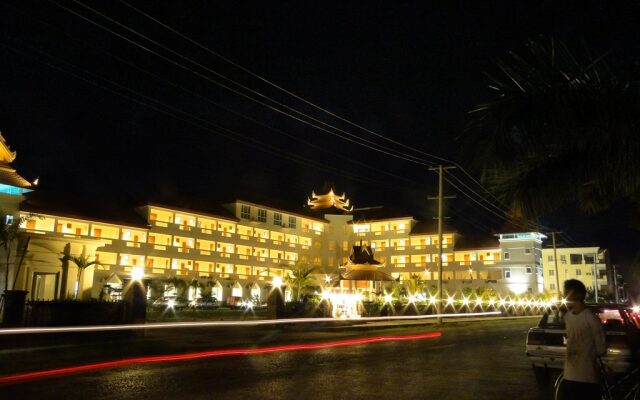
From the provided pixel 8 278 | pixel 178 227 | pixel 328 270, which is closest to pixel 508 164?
pixel 8 278

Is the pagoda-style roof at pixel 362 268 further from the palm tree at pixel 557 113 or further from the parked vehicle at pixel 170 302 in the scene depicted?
the palm tree at pixel 557 113

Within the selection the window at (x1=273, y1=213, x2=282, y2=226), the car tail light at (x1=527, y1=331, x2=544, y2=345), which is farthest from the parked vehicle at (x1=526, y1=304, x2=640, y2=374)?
the window at (x1=273, y1=213, x2=282, y2=226)

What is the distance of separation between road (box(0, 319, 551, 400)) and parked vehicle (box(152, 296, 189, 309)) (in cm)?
2896

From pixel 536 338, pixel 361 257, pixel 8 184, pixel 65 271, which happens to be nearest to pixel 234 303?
pixel 65 271

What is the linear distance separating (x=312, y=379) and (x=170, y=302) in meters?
35.1

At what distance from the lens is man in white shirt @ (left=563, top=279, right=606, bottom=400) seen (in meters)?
4.88

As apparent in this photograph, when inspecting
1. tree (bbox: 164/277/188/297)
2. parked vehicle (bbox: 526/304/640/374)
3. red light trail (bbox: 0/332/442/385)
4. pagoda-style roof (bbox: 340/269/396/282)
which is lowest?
red light trail (bbox: 0/332/442/385)

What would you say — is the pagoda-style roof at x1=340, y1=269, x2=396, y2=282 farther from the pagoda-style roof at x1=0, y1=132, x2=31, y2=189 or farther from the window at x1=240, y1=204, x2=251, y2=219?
the window at x1=240, y1=204, x2=251, y2=219

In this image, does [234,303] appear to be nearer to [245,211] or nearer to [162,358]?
[245,211]

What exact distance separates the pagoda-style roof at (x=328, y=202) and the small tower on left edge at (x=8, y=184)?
56111mm

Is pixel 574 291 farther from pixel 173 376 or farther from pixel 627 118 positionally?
pixel 173 376

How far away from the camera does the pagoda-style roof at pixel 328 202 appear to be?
292 feet

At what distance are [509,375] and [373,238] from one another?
234 ft

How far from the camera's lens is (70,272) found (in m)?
38.7
